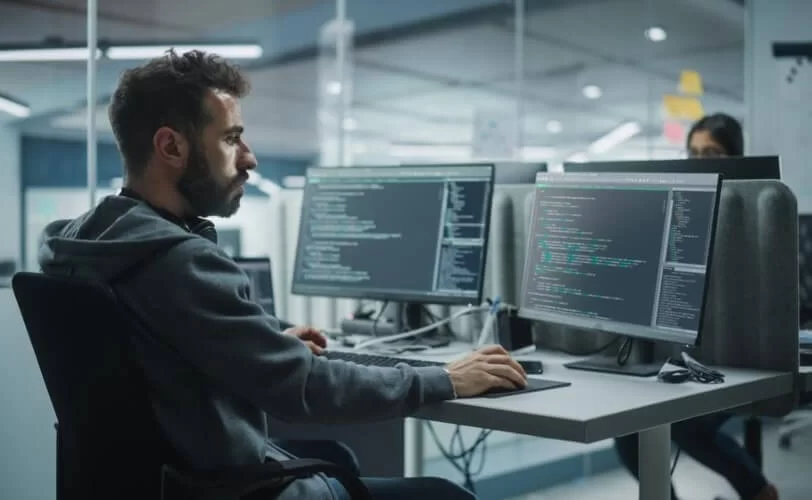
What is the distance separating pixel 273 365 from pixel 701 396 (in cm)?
79

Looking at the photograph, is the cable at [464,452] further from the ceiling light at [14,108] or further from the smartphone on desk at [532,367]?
the ceiling light at [14,108]

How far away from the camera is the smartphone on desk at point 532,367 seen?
1.96 metres

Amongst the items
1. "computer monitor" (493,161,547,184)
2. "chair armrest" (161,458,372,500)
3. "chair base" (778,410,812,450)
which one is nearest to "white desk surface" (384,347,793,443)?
"chair armrest" (161,458,372,500)

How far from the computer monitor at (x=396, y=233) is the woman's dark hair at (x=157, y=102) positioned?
90cm

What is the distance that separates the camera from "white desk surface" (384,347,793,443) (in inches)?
58.7

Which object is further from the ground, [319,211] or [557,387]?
[319,211]

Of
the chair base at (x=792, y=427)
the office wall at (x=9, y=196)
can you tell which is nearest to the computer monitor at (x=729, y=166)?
the office wall at (x=9, y=196)

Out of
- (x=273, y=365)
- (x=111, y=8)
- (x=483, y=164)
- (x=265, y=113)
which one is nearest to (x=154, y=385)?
(x=273, y=365)

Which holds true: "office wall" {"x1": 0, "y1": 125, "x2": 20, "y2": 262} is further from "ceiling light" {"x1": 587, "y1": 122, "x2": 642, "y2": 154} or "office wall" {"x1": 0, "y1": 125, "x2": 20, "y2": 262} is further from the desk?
"ceiling light" {"x1": 587, "y1": 122, "x2": 642, "y2": 154}

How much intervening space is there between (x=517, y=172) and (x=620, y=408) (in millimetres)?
1249

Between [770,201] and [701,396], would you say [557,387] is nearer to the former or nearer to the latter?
[701,396]

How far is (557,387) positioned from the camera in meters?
1.77

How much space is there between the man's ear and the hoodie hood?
0.09 m

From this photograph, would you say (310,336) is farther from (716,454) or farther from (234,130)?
(716,454)
